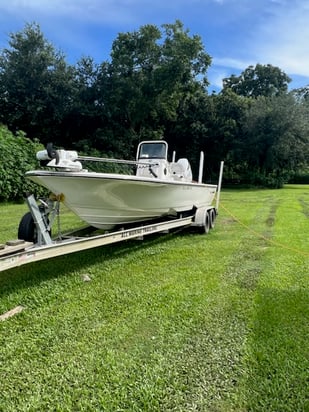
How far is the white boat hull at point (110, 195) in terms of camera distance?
132 inches

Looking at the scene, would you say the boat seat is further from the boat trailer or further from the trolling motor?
the trolling motor

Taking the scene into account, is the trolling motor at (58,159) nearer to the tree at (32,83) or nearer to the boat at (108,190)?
the boat at (108,190)

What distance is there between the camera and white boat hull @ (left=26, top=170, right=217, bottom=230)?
11.0ft

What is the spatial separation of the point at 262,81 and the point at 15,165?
34.6 m

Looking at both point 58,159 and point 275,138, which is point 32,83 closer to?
point 275,138

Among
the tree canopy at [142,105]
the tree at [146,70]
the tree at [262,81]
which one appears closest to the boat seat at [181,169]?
the tree canopy at [142,105]

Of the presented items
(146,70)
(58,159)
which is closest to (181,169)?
(58,159)

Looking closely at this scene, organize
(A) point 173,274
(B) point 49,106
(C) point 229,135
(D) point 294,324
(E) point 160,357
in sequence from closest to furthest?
(E) point 160,357 → (D) point 294,324 → (A) point 173,274 → (B) point 49,106 → (C) point 229,135

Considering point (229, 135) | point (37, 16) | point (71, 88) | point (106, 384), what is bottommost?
point (106, 384)

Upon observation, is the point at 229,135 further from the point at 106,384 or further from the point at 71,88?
the point at 106,384

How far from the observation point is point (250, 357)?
2150 mm

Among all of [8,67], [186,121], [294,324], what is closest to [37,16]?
[8,67]

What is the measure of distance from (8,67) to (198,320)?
66.7ft

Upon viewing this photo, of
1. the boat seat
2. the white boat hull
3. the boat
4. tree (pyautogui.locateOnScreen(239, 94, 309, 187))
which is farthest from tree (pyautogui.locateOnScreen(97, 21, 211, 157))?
the white boat hull
